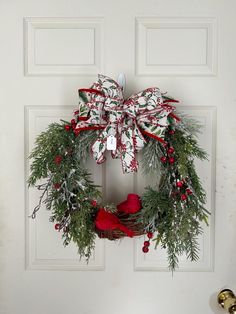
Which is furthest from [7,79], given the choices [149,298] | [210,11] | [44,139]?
[149,298]

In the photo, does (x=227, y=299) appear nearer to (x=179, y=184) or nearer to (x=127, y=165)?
(x=179, y=184)

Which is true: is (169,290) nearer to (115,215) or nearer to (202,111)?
(115,215)

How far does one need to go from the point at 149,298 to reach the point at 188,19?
0.96 meters

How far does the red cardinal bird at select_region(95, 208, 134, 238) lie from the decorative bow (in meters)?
0.15

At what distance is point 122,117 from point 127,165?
146 millimetres

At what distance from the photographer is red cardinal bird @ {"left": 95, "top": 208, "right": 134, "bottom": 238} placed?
3.88 ft

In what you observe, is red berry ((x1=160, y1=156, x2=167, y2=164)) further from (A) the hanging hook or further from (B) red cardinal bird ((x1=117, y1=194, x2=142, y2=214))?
(A) the hanging hook

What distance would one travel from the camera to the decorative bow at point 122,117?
1.21m

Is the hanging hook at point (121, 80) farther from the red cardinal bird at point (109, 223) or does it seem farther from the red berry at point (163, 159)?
the red cardinal bird at point (109, 223)

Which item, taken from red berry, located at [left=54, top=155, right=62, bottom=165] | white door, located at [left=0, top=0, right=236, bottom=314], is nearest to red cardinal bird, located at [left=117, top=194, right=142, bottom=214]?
white door, located at [left=0, top=0, right=236, bottom=314]

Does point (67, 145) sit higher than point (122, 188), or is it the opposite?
point (67, 145)

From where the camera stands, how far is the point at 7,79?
4.53ft

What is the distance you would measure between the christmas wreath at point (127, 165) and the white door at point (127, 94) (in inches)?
6.1

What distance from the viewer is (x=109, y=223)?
3.88 ft
